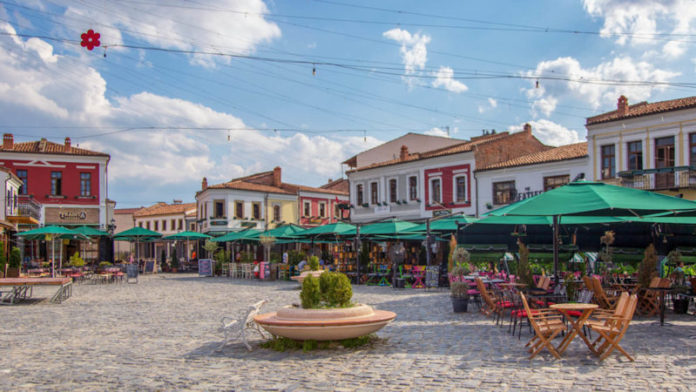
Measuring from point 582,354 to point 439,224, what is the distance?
41.5 ft

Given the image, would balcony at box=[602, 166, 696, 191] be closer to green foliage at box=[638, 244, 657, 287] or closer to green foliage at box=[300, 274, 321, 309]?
green foliage at box=[638, 244, 657, 287]

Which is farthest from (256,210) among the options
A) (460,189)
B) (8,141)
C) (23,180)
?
(460,189)

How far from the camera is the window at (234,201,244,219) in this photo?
48.4 m

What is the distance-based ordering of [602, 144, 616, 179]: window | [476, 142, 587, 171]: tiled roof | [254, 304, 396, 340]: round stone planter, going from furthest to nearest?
[476, 142, 587, 171]: tiled roof, [602, 144, 616, 179]: window, [254, 304, 396, 340]: round stone planter

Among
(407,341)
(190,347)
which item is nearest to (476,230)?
(407,341)

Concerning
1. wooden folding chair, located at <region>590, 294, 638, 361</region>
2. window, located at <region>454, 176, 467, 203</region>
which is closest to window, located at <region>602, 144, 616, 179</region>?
window, located at <region>454, 176, 467, 203</region>

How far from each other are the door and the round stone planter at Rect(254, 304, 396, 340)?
20369mm

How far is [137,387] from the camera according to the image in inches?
247

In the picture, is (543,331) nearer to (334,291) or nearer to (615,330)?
(615,330)

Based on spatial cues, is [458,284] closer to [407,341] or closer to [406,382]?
[407,341]

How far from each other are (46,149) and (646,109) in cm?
3560

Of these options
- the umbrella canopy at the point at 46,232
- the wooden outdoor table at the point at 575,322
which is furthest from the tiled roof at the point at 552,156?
the wooden outdoor table at the point at 575,322

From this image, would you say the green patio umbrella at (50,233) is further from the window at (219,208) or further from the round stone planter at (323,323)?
the window at (219,208)

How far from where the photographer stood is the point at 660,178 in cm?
2442
